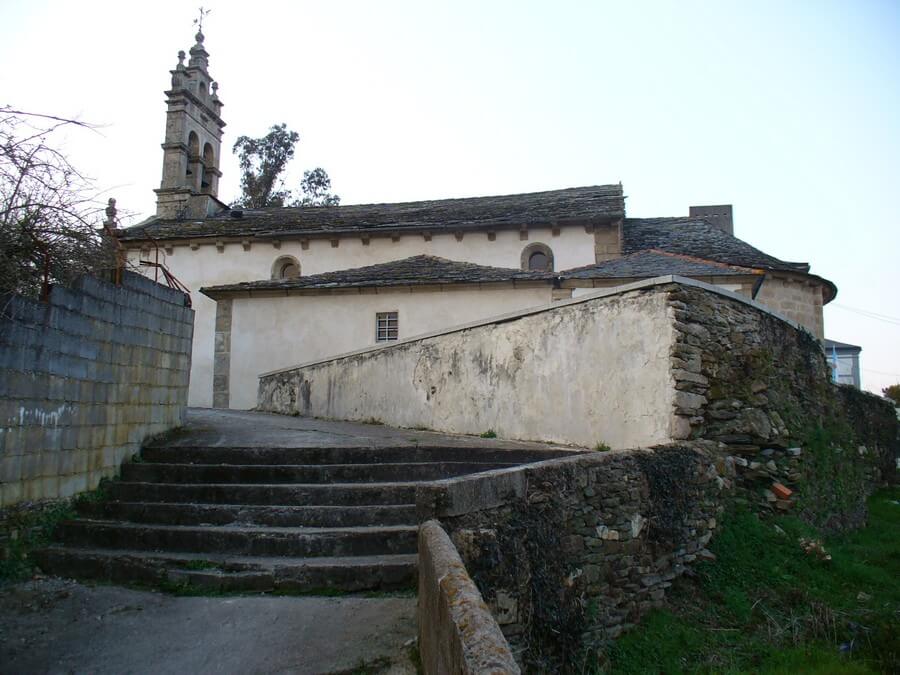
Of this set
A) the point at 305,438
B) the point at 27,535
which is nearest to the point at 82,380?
the point at 27,535

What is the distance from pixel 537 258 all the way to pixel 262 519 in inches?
651

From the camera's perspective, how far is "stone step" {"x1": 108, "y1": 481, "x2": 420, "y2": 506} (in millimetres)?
6105

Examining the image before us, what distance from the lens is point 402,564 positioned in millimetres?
4898

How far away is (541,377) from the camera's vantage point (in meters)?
8.85

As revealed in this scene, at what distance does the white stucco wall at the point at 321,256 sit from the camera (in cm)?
2078

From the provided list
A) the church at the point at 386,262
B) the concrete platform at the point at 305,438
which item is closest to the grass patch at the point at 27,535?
the concrete platform at the point at 305,438

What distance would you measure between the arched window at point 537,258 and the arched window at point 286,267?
7.71 metres

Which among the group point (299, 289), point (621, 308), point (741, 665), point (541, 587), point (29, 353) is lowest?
point (741, 665)

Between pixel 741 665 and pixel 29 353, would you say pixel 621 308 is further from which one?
pixel 29 353

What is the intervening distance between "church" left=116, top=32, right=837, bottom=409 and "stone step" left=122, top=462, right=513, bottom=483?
8.14m

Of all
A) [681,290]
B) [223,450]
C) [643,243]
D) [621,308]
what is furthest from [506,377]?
[643,243]

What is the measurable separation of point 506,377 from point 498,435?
830 mm

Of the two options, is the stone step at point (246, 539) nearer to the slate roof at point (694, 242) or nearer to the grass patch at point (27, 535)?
the grass patch at point (27, 535)

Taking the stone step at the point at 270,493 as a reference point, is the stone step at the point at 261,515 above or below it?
below
